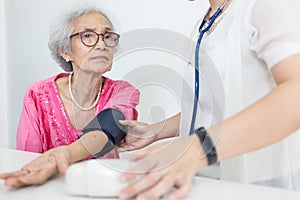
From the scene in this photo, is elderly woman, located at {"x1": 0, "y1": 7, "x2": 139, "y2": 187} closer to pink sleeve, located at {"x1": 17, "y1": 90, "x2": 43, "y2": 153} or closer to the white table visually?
pink sleeve, located at {"x1": 17, "y1": 90, "x2": 43, "y2": 153}

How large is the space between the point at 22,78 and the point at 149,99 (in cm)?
85

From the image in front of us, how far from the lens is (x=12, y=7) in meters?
2.13

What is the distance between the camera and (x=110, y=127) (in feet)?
3.85

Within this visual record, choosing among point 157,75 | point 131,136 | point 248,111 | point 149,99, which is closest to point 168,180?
point 248,111

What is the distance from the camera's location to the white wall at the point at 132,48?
4.60 feet

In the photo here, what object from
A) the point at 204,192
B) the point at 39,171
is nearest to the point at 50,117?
the point at 39,171

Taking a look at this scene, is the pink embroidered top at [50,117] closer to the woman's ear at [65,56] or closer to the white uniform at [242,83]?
the woman's ear at [65,56]

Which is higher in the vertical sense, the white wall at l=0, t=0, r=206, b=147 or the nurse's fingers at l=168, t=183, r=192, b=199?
the white wall at l=0, t=0, r=206, b=147

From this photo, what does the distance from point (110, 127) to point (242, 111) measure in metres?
0.58

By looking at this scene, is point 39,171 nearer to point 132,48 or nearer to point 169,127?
point 169,127

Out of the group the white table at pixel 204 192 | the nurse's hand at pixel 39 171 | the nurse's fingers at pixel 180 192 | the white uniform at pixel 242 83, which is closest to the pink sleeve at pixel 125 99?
the white uniform at pixel 242 83

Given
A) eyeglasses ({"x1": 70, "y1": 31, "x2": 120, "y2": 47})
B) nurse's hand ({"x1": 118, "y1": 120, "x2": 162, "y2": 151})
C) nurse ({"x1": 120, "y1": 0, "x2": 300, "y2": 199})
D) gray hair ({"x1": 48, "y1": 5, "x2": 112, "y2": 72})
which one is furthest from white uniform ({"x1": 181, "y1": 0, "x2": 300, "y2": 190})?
gray hair ({"x1": 48, "y1": 5, "x2": 112, "y2": 72})

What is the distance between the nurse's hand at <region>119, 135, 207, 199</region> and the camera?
60 centimetres

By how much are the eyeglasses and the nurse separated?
24.1 inches
